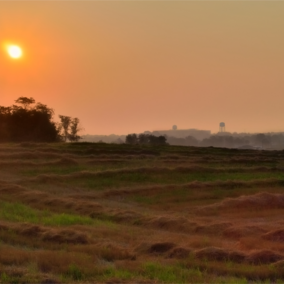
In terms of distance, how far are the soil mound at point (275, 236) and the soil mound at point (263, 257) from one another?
9.24 feet

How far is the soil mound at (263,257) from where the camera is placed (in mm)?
9913

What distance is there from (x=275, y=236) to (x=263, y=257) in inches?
132

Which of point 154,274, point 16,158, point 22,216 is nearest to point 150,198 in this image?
point 22,216

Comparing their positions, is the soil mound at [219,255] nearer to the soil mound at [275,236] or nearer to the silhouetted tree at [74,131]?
the soil mound at [275,236]

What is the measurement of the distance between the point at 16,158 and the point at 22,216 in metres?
23.3

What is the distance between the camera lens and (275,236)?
13141 millimetres

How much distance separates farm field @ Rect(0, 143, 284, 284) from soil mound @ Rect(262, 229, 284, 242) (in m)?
0.03

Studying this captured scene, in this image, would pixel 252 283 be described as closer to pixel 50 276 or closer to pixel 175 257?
pixel 175 257

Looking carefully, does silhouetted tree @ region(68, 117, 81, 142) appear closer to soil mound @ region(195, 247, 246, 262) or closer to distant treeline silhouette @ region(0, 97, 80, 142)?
distant treeline silhouette @ region(0, 97, 80, 142)

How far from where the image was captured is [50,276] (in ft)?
25.2

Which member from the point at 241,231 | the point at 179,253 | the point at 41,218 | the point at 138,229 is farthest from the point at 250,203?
the point at 179,253

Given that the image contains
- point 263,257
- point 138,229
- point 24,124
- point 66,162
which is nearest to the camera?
point 263,257

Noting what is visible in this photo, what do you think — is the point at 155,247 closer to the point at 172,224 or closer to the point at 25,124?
the point at 172,224

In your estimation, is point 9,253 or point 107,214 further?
point 107,214
